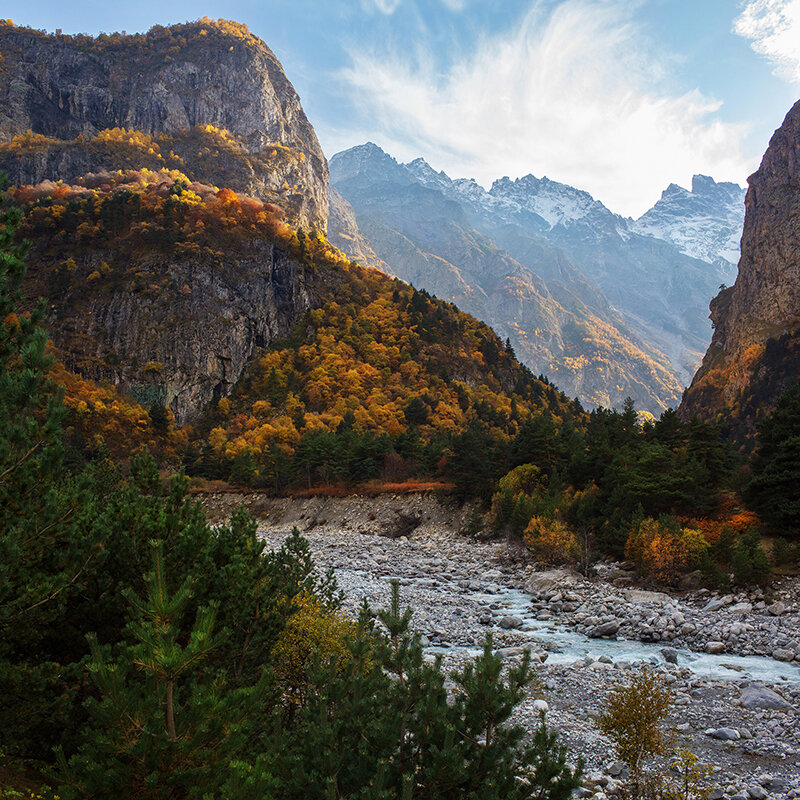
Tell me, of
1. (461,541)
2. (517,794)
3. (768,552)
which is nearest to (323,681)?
(517,794)

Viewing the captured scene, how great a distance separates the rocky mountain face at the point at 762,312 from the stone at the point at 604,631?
92861 millimetres

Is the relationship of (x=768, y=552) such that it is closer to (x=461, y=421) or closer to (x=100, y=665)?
A: (x=100, y=665)

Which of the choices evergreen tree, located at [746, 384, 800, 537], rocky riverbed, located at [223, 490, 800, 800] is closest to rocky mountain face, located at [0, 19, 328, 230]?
rocky riverbed, located at [223, 490, 800, 800]

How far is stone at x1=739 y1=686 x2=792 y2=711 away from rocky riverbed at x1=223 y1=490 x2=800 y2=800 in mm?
34

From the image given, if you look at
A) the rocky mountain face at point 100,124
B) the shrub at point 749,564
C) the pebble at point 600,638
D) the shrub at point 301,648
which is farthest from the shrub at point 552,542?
the rocky mountain face at point 100,124

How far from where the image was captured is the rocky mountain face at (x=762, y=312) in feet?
334

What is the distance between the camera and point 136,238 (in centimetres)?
10925

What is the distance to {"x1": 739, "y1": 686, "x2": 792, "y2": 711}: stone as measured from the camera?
15.8 meters

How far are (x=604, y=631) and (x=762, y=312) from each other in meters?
129

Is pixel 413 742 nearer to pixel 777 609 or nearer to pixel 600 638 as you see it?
pixel 600 638

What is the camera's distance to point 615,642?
2362 cm

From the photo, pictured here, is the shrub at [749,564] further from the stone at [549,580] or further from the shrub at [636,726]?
the shrub at [636,726]

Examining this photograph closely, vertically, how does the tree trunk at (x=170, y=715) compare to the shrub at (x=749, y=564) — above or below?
above

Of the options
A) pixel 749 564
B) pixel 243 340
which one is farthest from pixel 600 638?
pixel 243 340
